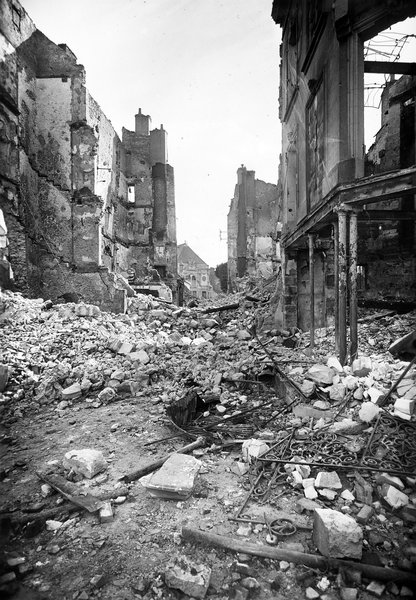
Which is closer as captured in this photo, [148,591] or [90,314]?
[148,591]

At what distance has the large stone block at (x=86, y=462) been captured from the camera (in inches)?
125

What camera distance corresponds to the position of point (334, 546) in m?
2.10

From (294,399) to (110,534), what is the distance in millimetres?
2979

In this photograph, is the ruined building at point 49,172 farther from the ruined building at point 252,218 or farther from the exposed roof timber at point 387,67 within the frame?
the ruined building at point 252,218

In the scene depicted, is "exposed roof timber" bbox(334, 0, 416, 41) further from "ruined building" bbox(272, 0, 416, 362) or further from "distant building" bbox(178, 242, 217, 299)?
"distant building" bbox(178, 242, 217, 299)

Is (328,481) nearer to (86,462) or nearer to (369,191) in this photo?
(86,462)

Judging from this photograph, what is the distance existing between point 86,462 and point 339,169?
18.8ft

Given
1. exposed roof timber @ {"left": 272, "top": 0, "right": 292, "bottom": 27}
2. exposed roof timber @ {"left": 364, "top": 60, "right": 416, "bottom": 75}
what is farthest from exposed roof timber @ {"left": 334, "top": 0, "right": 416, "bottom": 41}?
exposed roof timber @ {"left": 272, "top": 0, "right": 292, "bottom": 27}

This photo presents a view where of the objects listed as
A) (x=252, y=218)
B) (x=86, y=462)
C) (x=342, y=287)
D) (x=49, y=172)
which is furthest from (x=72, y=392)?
(x=252, y=218)

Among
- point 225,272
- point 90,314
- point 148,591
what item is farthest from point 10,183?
point 225,272

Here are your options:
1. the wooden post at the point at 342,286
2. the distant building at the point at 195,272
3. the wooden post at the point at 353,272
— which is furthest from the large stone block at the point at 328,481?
the distant building at the point at 195,272

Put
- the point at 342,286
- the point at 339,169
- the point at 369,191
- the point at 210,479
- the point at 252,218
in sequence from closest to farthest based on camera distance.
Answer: the point at 210,479, the point at 369,191, the point at 342,286, the point at 339,169, the point at 252,218

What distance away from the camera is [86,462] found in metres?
3.19

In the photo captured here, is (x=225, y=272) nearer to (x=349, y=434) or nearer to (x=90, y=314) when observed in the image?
(x=90, y=314)
